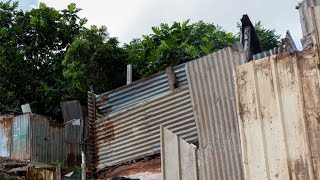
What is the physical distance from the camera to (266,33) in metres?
20.0

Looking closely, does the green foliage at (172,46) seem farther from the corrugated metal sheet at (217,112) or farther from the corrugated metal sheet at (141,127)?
the corrugated metal sheet at (217,112)

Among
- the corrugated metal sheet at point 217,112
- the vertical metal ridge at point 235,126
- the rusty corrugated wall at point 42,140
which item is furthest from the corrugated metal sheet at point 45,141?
the vertical metal ridge at point 235,126

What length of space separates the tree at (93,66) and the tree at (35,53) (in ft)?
4.79

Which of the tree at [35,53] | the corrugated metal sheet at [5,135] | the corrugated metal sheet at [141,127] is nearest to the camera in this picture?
the corrugated metal sheet at [141,127]

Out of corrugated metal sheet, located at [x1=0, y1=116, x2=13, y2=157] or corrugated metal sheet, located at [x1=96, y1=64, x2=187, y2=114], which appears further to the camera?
corrugated metal sheet, located at [x1=0, y1=116, x2=13, y2=157]

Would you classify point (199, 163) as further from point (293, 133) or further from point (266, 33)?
point (266, 33)

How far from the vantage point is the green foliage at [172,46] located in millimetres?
15531

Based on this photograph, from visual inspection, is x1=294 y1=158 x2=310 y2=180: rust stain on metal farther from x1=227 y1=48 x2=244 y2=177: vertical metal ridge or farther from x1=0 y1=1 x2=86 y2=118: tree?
x1=0 y1=1 x2=86 y2=118: tree

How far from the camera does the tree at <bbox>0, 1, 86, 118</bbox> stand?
16.2 meters

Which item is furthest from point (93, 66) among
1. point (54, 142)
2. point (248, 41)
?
point (248, 41)

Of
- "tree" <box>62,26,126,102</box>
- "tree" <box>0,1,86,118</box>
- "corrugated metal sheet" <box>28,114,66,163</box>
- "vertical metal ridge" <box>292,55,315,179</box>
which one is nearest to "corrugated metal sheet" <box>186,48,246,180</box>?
"vertical metal ridge" <box>292,55,315,179</box>

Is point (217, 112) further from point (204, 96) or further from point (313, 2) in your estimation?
point (313, 2)

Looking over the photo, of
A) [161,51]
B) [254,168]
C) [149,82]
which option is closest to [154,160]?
[149,82]

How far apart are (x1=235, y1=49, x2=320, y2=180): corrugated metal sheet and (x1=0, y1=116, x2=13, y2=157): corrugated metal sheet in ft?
29.9
